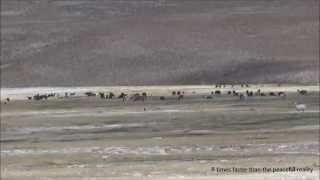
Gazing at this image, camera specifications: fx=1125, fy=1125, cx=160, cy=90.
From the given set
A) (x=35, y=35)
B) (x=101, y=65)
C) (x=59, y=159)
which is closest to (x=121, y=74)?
(x=101, y=65)

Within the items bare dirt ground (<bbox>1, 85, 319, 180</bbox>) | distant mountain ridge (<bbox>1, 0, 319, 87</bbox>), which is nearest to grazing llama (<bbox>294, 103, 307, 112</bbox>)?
bare dirt ground (<bbox>1, 85, 319, 180</bbox>)

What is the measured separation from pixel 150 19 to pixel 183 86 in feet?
52.4

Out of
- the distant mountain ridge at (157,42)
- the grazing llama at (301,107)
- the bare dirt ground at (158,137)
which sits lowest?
the bare dirt ground at (158,137)

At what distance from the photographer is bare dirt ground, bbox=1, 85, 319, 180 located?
2367cm

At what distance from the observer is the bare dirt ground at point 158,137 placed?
23.7m

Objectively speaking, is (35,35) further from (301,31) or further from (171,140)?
(171,140)

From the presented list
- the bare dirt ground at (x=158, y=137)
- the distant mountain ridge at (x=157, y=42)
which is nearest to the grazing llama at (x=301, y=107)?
the bare dirt ground at (x=158, y=137)

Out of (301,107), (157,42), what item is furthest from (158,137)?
(157,42)

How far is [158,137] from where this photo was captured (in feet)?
105

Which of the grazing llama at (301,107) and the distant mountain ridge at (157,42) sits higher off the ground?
the distant mountain ridge at (157,42)

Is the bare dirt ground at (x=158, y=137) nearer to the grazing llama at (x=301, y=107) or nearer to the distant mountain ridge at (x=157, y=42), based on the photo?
the grazing llama at (x=301, y=107)

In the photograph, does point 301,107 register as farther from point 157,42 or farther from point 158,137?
point 157,42

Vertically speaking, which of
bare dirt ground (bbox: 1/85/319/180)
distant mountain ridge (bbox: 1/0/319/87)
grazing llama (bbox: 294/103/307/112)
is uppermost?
distant mountain ridge (bbox: 1/0/319/87)

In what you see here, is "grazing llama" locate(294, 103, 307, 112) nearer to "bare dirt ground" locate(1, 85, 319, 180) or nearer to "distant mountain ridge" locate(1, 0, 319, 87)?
"bare dirt ground" locate(1, 85, 319, 180)
